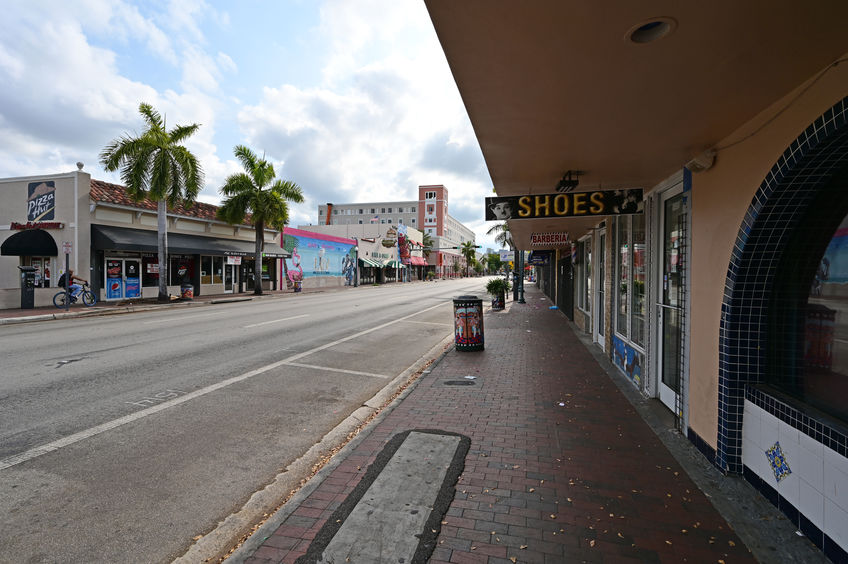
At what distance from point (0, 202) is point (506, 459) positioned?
2683cm

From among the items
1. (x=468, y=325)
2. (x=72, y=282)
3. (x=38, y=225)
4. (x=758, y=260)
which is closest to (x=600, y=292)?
(x=468, y=325)

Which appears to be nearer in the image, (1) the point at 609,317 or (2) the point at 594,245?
(1) the point at 609,317

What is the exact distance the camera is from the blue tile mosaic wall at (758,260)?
2.73m

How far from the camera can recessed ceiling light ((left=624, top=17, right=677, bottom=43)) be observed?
223cm

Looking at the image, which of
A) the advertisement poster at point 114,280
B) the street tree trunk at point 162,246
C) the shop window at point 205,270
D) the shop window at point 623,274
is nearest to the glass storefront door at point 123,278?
the advertisement poster at point 114,280

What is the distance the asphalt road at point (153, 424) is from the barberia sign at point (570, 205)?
332cm

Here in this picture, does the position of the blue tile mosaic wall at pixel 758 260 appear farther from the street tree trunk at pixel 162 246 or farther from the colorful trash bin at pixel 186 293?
the colorful trash bin at pixel 186 293

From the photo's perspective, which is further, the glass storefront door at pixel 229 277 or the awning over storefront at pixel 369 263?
the awning over storefront at pixel 369 263

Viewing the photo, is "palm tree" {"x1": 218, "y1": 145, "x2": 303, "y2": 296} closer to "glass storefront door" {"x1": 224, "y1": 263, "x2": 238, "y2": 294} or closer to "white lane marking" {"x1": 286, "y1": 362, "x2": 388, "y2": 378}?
"glass storefront door" {"x1": 224, "y1": 263, "x2": 238, "y2": 294}

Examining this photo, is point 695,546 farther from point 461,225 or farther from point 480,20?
point 461,225

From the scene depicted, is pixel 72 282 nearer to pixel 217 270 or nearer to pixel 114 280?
pixel 114 280

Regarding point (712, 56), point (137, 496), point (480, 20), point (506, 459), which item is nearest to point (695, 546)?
point (506, 459)

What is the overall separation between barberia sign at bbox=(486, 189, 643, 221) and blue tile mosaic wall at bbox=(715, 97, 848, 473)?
1.87 metres

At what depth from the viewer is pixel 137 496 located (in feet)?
11.0
